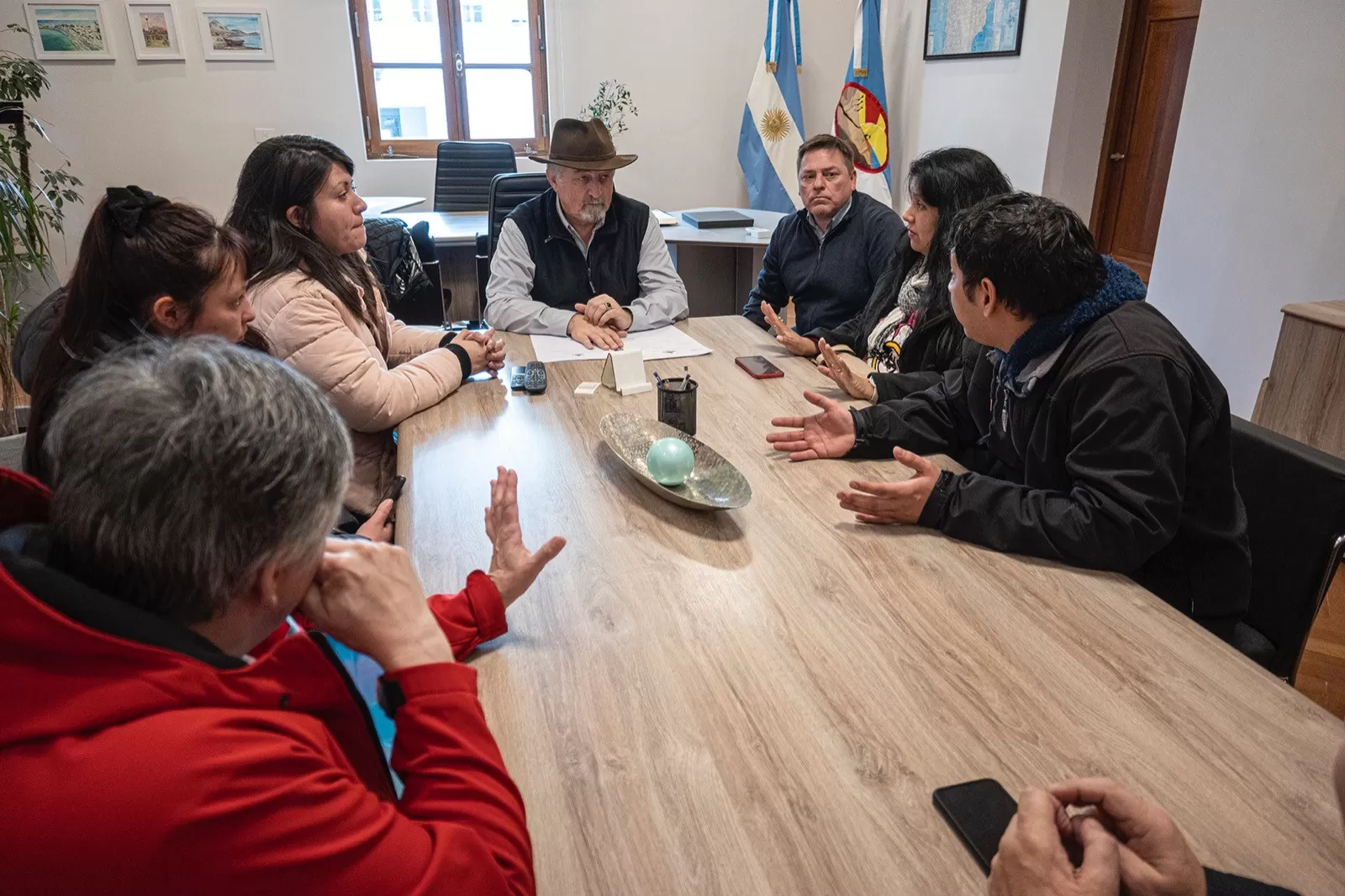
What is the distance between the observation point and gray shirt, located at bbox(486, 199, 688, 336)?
Result: 256 centimetres

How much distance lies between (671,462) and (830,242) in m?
1.65

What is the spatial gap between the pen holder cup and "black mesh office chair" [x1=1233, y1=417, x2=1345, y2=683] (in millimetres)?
1003

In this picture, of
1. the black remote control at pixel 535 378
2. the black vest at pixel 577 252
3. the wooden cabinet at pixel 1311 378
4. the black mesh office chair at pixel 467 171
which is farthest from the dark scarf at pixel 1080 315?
the black mesh office chair at pixel 467 171

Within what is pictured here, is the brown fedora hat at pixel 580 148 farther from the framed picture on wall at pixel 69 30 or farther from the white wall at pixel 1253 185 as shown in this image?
the framed picture on wall at pixel 69 30

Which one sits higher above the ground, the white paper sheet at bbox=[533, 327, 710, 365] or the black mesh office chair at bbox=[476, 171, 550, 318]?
the black mesh office chair at bbox=[476, 171, 550, 318]

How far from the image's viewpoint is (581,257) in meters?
2.76

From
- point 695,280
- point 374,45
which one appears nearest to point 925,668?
point 695,280

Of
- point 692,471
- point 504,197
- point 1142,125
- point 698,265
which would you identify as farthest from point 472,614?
point 1142,125

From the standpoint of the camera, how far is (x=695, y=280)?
4477mm

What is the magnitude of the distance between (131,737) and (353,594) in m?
0.26

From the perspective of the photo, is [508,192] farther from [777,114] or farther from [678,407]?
[777,114]

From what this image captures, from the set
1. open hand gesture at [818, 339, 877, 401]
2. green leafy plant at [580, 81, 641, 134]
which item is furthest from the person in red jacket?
green leafy plant at [580, 81, 641, 134]

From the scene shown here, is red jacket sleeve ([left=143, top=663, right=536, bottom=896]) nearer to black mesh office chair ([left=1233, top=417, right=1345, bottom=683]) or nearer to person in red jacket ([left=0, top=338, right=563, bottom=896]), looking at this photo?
person in red jacket ([left=0, top=338, right=563, bottom=896])

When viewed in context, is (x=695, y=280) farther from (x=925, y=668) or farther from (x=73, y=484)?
(x=73, y=484)
